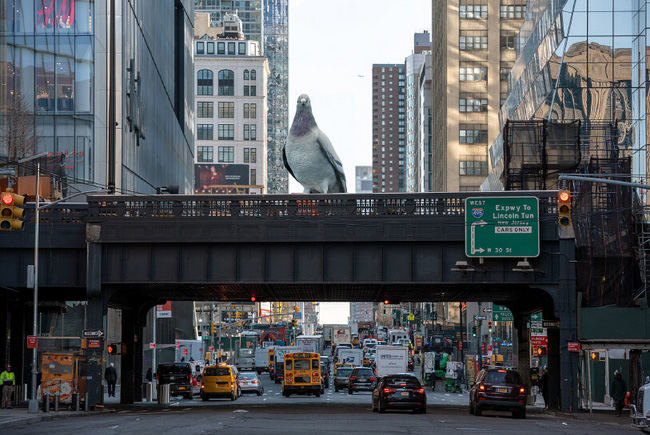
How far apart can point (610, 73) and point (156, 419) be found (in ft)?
147

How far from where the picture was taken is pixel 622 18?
66625mm

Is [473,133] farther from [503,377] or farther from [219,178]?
[503,377]

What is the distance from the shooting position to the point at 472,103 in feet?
481

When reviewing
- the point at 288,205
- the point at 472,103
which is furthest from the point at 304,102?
the point at 472,103

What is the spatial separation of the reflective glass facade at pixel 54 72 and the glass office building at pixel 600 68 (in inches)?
1188

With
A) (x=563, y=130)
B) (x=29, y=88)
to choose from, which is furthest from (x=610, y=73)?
(x=29, y=88)

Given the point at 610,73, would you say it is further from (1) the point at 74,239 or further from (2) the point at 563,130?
(1) the point at 74,239

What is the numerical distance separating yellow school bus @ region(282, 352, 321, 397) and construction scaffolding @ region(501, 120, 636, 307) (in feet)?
51.6

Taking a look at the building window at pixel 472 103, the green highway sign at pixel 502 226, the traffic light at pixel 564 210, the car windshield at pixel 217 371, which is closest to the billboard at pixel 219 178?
the building window at pixel 472 103

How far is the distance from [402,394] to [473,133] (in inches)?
4384

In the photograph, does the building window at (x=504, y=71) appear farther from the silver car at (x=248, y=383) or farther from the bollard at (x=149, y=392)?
the bollard at (x=149, y=392)

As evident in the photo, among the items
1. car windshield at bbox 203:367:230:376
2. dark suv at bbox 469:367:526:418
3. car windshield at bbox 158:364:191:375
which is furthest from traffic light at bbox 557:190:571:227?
car windshield at bbox 158:364:191:375

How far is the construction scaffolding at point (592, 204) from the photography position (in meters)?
41.3

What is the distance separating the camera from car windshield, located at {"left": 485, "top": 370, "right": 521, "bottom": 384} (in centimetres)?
3622
